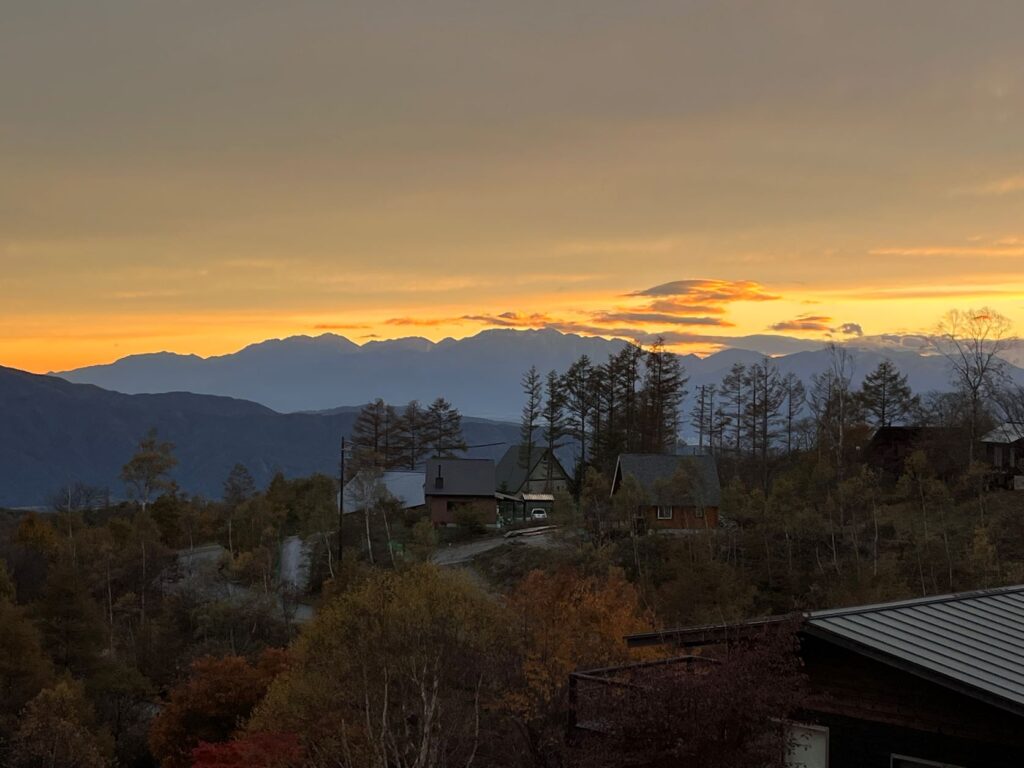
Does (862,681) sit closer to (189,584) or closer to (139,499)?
(189,584)

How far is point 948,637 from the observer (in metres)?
13.7

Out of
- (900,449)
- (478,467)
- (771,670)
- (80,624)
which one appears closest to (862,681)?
(771,670)

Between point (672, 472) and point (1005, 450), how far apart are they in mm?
20199

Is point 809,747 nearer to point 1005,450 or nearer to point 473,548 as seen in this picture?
point 473,548

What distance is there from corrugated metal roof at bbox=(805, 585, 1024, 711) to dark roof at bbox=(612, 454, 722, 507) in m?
45.8

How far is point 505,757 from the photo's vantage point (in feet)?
84.9

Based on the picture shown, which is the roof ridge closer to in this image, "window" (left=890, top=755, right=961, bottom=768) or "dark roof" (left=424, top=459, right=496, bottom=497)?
"window" (left=890, top=755, right=961, bottom=768)

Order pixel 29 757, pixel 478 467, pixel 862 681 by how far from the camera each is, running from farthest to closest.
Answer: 1. pixel 478 467
2. pixel 29 757
3. pixel 862 681

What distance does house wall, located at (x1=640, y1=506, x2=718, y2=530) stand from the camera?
61.6m

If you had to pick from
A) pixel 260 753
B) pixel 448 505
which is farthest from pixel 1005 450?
pixel 260 753

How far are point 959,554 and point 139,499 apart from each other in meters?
68.8

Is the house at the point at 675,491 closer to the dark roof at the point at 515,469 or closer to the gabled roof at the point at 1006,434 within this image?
the gabled roof at the point at 1006,434

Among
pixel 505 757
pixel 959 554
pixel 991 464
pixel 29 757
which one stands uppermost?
pixel 991 464

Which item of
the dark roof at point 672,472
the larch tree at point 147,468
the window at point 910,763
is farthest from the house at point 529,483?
the window at point 910,763
